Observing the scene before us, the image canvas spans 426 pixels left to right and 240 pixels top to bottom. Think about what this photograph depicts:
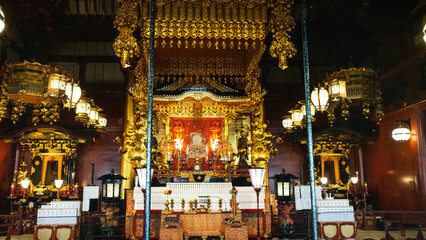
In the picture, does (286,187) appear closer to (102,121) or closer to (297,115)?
(297,115)

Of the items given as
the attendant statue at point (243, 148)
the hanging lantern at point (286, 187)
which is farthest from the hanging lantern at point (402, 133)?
the attendant statue at point (243, 148)

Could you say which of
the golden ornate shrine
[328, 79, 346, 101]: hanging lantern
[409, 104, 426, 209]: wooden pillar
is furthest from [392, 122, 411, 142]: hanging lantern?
the golden ornate shrine

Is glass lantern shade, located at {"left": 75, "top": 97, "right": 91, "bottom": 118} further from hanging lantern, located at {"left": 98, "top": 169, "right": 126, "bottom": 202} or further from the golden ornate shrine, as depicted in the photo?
hanging lantern, located at {"left": 98, "top": 169, "right": 126, "bottom": 202}

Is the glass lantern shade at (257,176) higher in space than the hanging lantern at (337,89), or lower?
lower

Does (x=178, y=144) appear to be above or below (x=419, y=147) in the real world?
above

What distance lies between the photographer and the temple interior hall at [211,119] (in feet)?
20.7

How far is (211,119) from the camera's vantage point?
11.2 m

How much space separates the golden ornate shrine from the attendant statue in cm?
3

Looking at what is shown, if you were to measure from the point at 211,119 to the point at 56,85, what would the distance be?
5.65 metres

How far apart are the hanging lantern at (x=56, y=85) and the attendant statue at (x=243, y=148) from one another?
18.5 feet

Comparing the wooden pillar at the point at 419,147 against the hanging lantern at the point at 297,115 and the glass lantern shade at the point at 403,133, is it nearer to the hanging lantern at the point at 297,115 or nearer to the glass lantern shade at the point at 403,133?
the glass lantern shade at the point at 403,133

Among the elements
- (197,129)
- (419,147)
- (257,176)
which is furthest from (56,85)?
(419,147)

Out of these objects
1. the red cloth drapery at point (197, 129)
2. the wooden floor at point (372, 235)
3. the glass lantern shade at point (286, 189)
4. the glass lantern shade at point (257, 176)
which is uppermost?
the red cloth drapery at point (197, 129)

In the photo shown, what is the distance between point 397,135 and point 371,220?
2450mm
